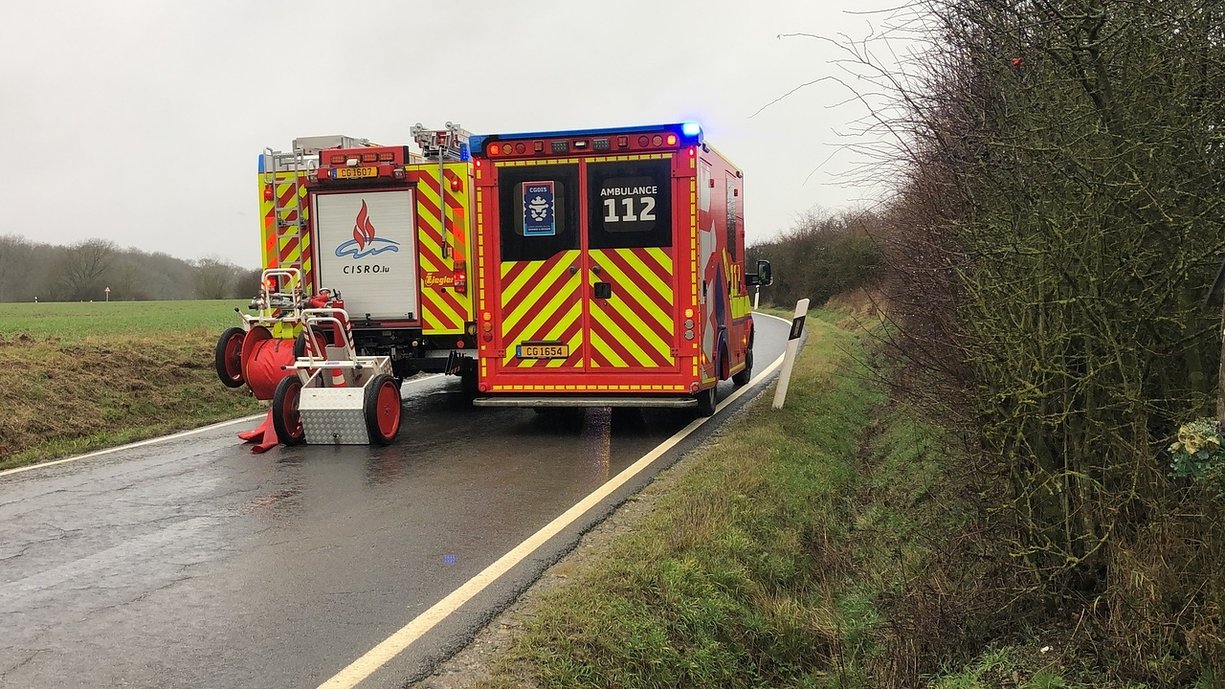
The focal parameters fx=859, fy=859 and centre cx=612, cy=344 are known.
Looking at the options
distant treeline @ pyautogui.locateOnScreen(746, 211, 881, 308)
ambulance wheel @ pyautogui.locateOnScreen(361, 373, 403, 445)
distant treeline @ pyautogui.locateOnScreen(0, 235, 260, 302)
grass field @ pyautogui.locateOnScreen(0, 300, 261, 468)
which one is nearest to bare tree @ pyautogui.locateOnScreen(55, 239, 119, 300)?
distant treeline @ pyautogui.locateOnScreen(0, 235, 260, 302)

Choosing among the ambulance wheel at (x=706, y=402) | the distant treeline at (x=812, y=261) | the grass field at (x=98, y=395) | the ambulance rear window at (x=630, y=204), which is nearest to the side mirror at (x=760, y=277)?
the ambulance wheel at (x=706, y=402)

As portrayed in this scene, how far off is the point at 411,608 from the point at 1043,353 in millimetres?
3194

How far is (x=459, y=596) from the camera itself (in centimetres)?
443

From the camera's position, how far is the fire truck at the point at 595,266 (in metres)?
8.92

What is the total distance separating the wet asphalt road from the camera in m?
3.79

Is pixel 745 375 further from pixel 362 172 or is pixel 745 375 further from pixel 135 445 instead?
pixel 135 445

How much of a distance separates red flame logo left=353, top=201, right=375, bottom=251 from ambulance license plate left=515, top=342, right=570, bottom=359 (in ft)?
9.60

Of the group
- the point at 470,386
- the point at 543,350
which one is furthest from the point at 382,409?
the point at 470,386

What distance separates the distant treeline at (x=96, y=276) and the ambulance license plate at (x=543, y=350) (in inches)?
2696

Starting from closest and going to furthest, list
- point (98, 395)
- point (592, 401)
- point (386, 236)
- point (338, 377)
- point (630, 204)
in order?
1. point (630, 204)
2. point (592, 401)
3. point (338, 377)
4. point (386, 236)
5. point (98, 395)

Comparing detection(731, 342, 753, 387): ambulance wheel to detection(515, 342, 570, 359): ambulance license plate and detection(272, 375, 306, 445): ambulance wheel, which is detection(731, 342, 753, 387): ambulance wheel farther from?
detection(272, 375, 306, 445): ambulance wheel

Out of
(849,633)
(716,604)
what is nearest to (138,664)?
(716,604)

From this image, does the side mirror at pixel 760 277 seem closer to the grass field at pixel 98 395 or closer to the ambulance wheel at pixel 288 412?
the ambulance wheel at pixel 288 412

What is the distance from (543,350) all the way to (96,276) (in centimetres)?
7925
